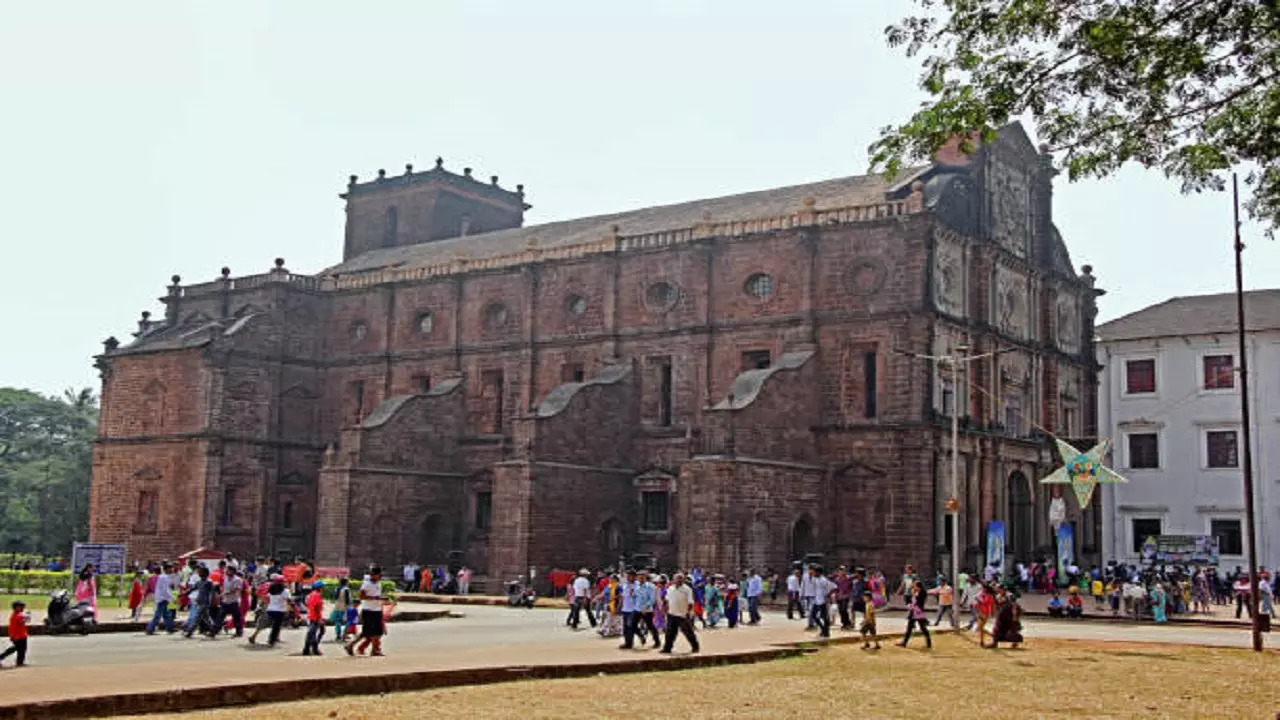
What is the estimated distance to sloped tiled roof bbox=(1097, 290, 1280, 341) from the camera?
48562mm

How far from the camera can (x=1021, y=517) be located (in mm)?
43656

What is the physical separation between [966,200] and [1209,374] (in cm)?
1426

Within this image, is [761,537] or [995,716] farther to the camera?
[761,537]

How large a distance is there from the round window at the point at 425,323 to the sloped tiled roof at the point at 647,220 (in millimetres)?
2765

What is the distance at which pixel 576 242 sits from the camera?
46.9 m

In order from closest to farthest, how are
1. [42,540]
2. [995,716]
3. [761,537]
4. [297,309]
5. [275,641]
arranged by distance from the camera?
[995,716]
[275,641]
[761,537]
[297,309]
[42,540]

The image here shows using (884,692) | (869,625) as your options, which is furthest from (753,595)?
→ (884,692)

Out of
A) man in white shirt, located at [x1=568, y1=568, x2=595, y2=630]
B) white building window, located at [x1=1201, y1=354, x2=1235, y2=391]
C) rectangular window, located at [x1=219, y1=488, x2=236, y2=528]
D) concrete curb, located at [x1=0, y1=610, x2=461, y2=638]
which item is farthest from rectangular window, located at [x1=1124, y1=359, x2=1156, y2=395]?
rectangular window, located at [x1=219, y1=488, x2=236, y2=528]

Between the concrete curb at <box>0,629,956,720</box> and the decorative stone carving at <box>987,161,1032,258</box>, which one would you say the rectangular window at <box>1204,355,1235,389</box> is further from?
the concrete curb at <box>0,629,956,720</box>

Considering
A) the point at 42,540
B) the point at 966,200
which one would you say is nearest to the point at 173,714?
the point at 966,200

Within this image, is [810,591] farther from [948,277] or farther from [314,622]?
[948,277]

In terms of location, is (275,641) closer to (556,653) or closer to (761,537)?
(556,653)

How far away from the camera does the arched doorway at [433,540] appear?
148 ft

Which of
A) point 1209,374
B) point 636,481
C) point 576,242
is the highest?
point 576,242
